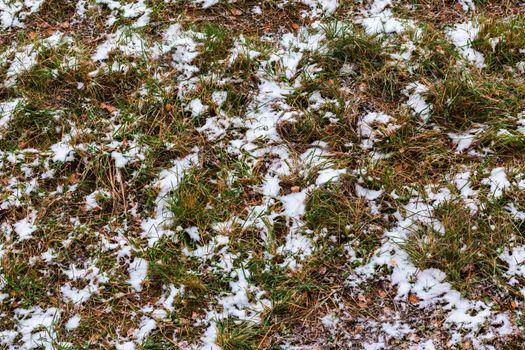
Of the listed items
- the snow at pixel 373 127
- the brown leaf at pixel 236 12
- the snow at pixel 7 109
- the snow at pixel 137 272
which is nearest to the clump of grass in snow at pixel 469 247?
the snow at pixel 373 127

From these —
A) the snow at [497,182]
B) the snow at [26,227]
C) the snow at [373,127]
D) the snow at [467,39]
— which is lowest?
the snow at [497,182]

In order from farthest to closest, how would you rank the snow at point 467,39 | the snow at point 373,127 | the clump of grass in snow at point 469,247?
the snow at point 467,39, the snow at point 373,127, the clump of grass in snow at point 469,247

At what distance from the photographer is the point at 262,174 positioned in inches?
142

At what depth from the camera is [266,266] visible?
318cm

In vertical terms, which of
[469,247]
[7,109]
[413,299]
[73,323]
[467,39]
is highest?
[7,109]

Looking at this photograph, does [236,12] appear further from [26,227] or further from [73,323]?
[73,323]

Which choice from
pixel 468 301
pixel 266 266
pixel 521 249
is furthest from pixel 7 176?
pixel 521 249

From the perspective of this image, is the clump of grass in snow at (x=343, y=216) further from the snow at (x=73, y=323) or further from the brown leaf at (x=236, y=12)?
the brown leaf at (x=236, y=12)

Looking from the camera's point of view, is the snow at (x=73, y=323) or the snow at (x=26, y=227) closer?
the snow at (x=73, y=323)

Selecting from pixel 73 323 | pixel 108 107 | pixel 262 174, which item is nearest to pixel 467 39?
pixel 262 174

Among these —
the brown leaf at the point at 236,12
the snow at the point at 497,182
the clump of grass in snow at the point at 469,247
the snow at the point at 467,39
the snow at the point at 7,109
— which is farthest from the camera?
the brown leaf at the point at 236,12

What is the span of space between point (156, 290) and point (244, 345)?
69 cm

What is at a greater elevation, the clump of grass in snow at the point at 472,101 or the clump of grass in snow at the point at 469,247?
the clump of grass in snow at the point at 472,101

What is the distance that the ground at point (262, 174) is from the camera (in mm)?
3000
